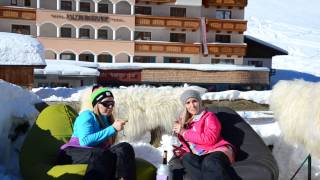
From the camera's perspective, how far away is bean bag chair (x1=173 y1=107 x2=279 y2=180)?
5820mm

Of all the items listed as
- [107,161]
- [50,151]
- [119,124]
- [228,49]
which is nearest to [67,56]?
[228,49]

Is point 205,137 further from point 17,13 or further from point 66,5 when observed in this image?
point 66,5

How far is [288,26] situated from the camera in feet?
236

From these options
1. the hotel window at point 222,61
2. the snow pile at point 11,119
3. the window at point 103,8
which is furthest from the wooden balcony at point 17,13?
the snow pile at point 11,119

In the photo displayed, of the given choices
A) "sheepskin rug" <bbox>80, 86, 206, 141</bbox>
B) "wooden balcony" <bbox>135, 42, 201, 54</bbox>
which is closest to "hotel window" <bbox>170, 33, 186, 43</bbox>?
"wooden balcony" <bbox>135, 42, 201, 54</bbox>

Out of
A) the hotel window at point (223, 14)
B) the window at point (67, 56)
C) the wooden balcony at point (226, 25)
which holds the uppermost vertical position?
the hotel window at point (223, 14)

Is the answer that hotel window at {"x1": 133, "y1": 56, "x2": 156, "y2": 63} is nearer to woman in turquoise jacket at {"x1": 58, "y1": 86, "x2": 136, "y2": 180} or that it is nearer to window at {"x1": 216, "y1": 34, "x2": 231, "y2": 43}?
window at {"x1": 216, "y1": 34, "x2": 231, "y2": 43}

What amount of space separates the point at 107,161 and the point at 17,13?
3109 centimetres

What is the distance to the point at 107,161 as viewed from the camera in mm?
5465

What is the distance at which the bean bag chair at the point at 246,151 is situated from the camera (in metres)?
5.82

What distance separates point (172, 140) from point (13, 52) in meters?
14.1

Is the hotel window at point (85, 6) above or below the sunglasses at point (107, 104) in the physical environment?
above

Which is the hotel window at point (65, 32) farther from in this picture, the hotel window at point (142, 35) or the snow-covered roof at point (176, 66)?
the hotel window at point (142, 35)

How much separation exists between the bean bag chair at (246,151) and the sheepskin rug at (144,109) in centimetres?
242
